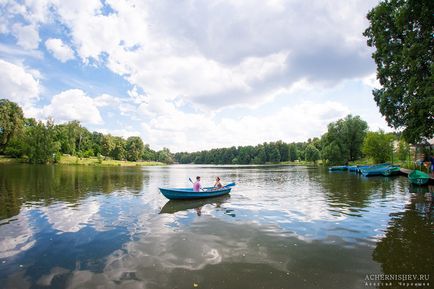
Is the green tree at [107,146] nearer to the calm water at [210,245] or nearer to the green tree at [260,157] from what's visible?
the green tree at [260,157]

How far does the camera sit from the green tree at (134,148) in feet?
479

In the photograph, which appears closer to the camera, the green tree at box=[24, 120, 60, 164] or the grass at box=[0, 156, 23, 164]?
the grass at box=[0, 156, 23, 164]

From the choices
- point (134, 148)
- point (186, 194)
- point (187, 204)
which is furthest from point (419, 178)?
point (134, 148)

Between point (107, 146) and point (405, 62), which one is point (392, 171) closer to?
point (405, 62)

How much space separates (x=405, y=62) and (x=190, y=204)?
22.1 metres

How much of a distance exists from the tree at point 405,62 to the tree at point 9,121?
10004 centimetres

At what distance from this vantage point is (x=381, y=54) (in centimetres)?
2850

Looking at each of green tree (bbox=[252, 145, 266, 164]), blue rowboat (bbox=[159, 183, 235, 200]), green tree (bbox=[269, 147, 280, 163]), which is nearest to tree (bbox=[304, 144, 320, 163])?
green tree (bbox=[269, 147, 280, 163])

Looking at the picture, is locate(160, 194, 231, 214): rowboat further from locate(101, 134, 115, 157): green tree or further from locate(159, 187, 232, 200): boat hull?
locate(101, 134, 115, 157): green tree

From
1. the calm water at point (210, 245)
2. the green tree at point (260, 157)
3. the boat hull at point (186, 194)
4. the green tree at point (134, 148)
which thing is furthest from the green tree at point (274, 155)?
the calm water at point (210, 245)

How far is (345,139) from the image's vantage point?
81500 millimetres

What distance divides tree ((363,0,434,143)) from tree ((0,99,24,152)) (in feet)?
328

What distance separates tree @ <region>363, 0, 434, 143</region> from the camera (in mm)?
21688

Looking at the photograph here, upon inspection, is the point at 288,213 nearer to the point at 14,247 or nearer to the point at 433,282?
the point at 433,282
